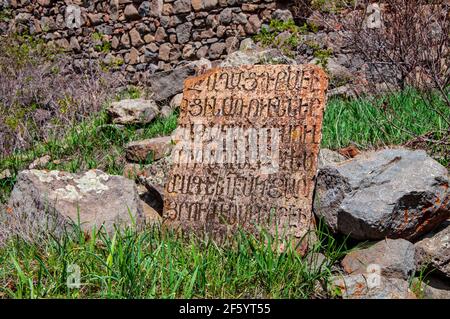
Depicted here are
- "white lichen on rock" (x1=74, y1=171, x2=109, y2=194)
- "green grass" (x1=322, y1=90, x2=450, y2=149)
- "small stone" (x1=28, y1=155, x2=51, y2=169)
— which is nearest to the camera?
"white lichen on rock" (x1=74, y1=171, x2=109, y2=194)

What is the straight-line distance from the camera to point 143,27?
962 centimetres

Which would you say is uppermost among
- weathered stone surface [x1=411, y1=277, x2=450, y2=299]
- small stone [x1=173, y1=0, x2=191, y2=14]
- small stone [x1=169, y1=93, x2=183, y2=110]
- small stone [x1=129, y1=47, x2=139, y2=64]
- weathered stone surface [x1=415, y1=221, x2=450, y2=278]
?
small stone [x1=173, y1=0, x2=191, y2=14]

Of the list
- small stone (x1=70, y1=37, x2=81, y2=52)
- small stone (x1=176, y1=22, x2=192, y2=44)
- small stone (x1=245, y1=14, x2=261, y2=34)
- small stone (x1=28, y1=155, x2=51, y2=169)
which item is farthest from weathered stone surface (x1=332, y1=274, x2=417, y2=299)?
small stone (x1=70, y1=37, x2=81, y2=52)

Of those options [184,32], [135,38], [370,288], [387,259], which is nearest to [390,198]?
[387,259]

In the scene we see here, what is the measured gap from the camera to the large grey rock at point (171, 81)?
24.7ft

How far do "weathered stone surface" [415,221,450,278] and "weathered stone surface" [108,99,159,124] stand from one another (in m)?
3.56

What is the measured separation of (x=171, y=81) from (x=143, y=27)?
2.37 m

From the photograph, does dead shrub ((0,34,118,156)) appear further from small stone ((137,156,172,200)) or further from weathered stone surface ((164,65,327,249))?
weathered stone surface ((164,65,327,249))

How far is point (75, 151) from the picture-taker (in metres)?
6.20

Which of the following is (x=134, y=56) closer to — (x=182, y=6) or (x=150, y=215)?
(x=182, y=6)

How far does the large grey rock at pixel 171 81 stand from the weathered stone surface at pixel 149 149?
6.04 feet

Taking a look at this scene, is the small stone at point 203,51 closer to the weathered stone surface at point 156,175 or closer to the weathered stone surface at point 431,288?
the weathered stone surface at point 156,175

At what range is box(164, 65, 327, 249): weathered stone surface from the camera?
4191 millimetres
